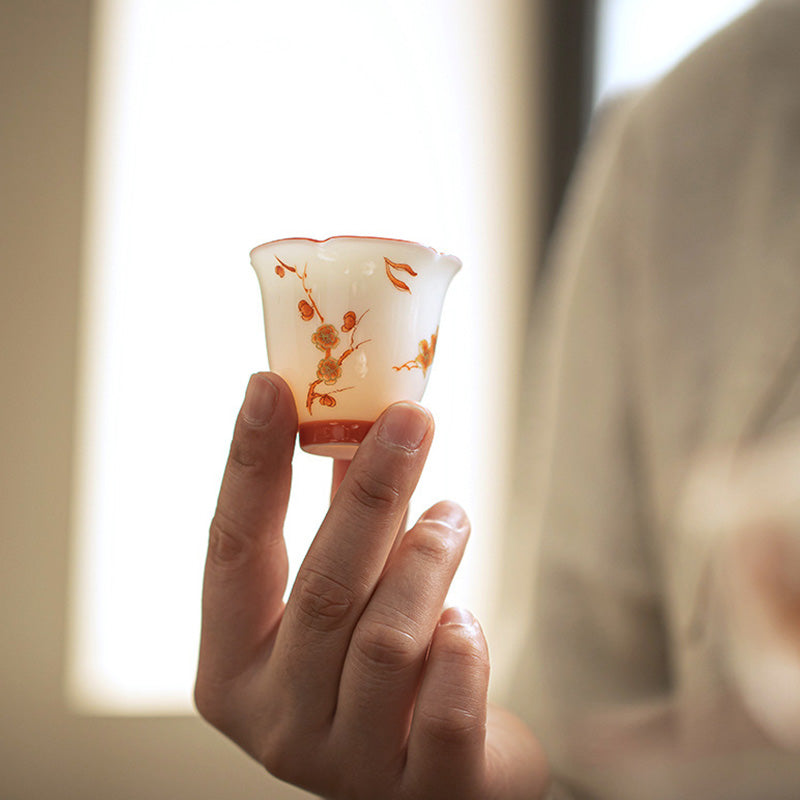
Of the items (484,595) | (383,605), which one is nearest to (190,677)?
(484,595)

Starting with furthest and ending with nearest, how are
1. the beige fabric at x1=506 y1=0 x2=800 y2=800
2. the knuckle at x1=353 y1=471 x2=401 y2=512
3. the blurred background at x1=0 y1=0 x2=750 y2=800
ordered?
the blurred background at x1=0 y1=0 x2=750 y2=800 → the beige fabric at x1=506 y1=0 x2=800 y2=800 → the knuckle at x1=353 y1=471 x2=401 y2=512

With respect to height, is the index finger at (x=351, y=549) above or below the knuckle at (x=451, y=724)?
above

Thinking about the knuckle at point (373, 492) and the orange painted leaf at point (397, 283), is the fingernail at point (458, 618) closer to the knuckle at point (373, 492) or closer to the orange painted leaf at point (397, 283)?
the knuckle at point (373, 492)

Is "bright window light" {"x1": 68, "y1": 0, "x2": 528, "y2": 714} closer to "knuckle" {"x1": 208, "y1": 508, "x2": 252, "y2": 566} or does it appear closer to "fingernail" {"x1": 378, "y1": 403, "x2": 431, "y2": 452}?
"knuckle" {"x1": 208, "y1": 508, "x2": 252, "y2": 566}

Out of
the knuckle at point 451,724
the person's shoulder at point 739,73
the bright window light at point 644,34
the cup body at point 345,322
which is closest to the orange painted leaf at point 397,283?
the cup body at point 345,322

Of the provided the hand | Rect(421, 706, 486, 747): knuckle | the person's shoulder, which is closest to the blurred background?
the person's shoulder

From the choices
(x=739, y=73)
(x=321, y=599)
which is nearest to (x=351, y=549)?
(x=321, y=599)
